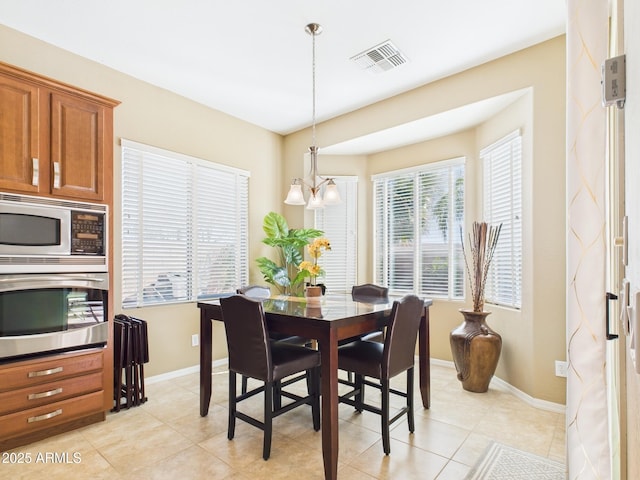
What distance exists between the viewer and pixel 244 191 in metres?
4.45

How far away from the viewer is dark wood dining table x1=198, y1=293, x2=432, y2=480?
1937mm

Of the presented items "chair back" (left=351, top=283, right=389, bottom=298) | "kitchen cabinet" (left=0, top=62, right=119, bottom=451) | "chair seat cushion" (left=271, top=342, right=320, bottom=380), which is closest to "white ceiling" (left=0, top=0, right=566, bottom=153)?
"kitchen cabinet" (left=0, top=62, right=119, bottom=451)

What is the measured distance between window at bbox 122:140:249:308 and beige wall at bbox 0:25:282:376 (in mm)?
103

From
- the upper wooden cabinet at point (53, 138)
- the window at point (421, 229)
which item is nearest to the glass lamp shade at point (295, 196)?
the upper wooden cabinet at point (53, 138)

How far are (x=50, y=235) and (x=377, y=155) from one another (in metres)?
3.62

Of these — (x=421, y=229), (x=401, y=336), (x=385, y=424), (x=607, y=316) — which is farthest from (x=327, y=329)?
(x=421, y=229)

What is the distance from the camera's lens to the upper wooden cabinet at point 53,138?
2.26 m

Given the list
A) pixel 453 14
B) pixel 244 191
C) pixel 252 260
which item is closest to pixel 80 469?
pixel 252 260

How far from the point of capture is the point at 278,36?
2.80 meters

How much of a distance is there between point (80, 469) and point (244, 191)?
3117 mm

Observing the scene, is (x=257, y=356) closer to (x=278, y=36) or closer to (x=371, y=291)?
(x=371, y=291)

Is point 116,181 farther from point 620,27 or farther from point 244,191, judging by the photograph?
point 620,27

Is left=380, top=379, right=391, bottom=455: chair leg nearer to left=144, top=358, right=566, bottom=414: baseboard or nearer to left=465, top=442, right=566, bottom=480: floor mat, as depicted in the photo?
left=465, top=442, right=566, bottom=480: floor mat

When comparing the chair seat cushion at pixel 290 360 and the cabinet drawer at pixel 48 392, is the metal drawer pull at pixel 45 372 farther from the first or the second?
the chair seat cushion at pixel 290 360
